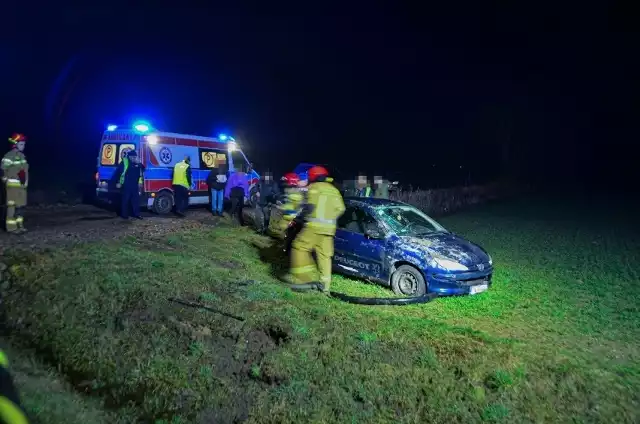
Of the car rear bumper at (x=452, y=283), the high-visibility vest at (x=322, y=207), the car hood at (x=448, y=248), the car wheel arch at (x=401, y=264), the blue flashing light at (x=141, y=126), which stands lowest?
the car rear bumper at (x=452, y=283)

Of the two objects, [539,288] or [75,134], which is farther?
[75,134]

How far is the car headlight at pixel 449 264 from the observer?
724cm

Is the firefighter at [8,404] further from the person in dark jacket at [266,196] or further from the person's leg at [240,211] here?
the person's leg at [240,211]

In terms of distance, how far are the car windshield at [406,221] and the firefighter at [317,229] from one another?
124cm

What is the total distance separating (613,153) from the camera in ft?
253

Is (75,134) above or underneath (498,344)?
above

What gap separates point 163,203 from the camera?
42.4ft

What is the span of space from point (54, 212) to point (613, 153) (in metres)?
85.2

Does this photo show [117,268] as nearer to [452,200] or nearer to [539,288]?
[539,288]

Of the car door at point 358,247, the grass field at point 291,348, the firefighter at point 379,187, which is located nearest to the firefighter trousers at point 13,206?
the grass field at point 291,348

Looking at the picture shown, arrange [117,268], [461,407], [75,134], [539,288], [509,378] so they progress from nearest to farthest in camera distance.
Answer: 1. [461,407]
2. [509,378]
3. [117,268]
4. [539,288]
5. [75,134]

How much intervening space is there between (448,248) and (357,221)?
1.66 meters

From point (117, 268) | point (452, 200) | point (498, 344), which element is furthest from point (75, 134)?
point (498, 344)

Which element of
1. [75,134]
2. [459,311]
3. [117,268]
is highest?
[75,134]
